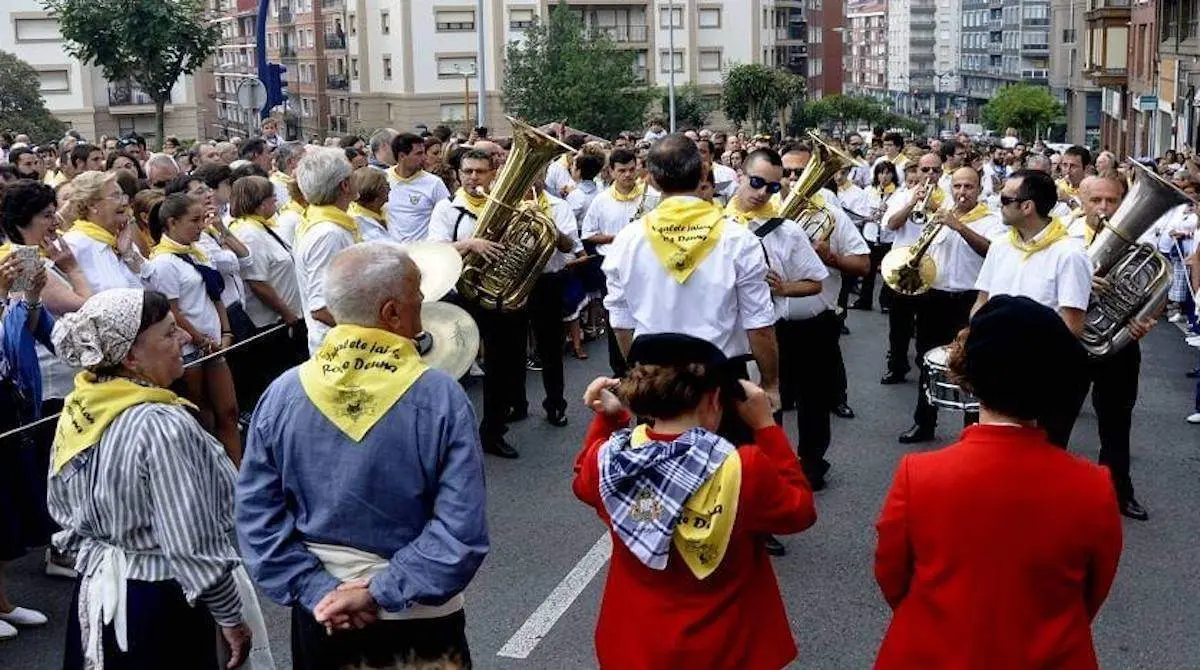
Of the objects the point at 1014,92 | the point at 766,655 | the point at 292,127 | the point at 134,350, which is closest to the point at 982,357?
the point at 766,655

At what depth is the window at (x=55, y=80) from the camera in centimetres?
6169

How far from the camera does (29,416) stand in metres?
6.64

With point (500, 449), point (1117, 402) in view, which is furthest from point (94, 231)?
point (1117, 402)

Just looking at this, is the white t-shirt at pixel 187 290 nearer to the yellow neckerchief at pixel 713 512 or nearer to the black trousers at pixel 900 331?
the yellow neckerchief at pixel 713 512

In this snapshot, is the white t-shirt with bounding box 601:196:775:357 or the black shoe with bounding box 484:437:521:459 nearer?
the white t-shirt with bounding box 601:196:775:357

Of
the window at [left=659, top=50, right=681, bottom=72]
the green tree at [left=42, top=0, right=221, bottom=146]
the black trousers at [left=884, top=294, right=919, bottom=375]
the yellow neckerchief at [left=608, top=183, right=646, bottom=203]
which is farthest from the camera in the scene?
the window at [left=659, top=50, right=681, bottom=72]

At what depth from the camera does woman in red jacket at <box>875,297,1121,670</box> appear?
3342mm

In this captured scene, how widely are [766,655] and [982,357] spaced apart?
1.11 meters

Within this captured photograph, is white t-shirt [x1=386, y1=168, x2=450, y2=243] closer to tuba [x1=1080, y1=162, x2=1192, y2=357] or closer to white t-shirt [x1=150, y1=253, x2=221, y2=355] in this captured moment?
white t-shirt [x1=150, y1=253, x2=221, y2=355]

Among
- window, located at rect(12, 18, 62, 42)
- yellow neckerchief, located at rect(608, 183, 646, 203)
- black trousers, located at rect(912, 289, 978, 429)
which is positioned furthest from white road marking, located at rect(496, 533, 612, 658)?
window, located at rect(12, 18, 62, 42)

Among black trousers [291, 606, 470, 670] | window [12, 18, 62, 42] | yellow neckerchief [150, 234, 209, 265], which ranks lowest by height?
black trousers [291, 606, 470, 670]

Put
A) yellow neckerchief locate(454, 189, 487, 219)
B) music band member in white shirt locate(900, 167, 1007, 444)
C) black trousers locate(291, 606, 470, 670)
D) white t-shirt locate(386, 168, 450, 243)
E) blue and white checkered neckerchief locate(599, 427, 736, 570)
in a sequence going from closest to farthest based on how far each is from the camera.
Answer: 1. blue and white checkered neckerchief locate(599, 427, 736, 570)
2. black trousers locate(291, 606, 470, 670)
3. yellow neckerchief locate(454, 189, 487, 219)
4. music band member in white shirt locate(900, 167, 1007, 444)
5. white t-shirt locate(386, 168, 450, 243)

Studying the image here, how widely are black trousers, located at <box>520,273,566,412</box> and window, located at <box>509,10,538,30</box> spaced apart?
62.7 m

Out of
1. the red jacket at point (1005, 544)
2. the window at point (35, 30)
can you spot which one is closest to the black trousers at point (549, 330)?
the red jacket at point (1005, 544)
